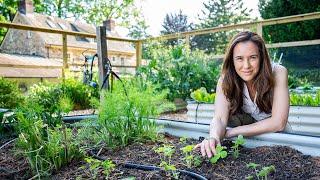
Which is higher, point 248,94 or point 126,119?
point 248,94

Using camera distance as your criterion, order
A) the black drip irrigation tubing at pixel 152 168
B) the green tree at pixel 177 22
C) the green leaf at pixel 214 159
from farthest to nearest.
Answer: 1. the green tree at pixel 177 22
2. the green leaf at pixel 214 159
3. the black drip irrigation tubing at pixel 152 168

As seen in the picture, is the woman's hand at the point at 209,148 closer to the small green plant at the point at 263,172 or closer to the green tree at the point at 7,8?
the small green plant at the point at 263,172

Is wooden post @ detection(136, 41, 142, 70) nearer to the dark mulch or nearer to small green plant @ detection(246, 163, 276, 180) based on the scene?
the dark mulch

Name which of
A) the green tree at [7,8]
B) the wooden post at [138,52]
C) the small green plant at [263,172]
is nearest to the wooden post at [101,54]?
the small green plant at [263,172]

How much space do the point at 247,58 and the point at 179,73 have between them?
12.3 ft

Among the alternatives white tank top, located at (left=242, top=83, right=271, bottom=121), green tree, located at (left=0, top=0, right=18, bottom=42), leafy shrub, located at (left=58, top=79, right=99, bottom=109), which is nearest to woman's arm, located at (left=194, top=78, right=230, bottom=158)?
white tank top, located at (left=242, top=83, right=271, bottom=121)

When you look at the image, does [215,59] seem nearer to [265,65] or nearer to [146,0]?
[265,65]

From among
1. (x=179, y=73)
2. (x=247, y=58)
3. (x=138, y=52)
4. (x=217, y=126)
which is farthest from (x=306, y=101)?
(x=138, y=52)

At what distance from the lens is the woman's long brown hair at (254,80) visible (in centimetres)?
161

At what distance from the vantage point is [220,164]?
4.38 ft

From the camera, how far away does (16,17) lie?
21.0 m

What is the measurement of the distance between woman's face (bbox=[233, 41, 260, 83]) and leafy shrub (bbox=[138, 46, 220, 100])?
11.7ft

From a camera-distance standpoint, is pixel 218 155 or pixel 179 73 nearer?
pixel 218 155

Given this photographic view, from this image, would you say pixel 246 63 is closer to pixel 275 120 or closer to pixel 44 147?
pixel 275 120
